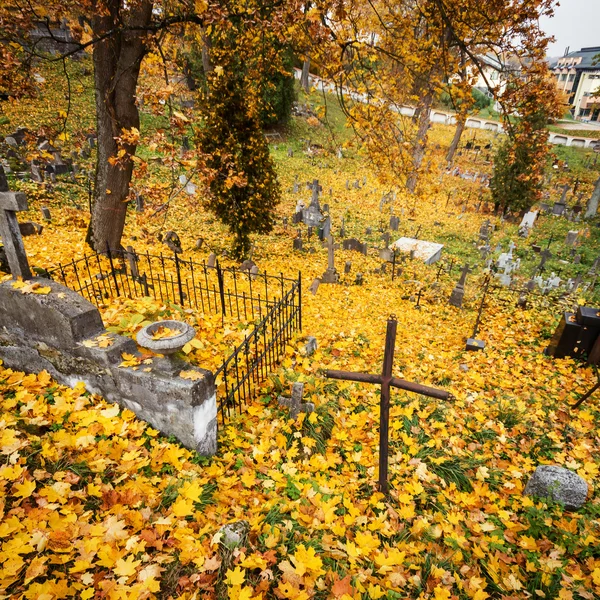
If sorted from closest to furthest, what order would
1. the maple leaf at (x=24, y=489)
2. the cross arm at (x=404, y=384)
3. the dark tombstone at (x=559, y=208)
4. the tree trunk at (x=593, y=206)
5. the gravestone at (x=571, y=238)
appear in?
the maple leaf at (x=24, y=489) → the cross arm at (x=404, y=384) → the gravestone at (x=571, y=238) → the tree trunk at (x=593, y=206) → the dark tombstone at (x=559, y=208)

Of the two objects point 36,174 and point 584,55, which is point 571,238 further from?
point 584,55

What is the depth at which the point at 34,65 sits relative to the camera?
21703mm

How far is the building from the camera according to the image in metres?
51.6

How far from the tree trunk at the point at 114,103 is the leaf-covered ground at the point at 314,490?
3.36 m

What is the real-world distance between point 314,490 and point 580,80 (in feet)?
255

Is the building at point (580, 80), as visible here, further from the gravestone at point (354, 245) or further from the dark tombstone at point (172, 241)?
the dark tombstone at point (172, 241)

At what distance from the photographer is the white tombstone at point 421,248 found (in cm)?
1382

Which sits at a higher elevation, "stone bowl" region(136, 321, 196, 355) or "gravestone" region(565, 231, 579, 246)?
"stone bowl" region(136, 321, 196, 355)

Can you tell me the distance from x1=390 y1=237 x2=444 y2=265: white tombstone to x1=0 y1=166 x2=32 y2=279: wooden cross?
11.9 m

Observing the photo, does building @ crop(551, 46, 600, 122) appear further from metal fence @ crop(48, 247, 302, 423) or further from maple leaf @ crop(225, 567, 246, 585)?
maple leaf @ crop(225, 567, 246, 585)

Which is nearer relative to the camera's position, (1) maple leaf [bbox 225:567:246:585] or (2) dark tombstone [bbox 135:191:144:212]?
(1) maple leaf [bbox 225:567:246:585]

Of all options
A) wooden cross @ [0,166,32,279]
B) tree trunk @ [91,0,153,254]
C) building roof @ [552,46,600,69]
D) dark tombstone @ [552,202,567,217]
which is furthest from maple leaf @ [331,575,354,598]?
building roof @ [552,46,600,69]

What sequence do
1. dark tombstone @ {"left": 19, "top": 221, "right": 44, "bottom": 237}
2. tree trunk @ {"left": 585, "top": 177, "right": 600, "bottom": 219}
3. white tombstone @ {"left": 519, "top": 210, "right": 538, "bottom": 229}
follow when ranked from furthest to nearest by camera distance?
tree trunk @ {"left": 585, "top": 177, "right": 600, "bottom": 219} → white tombstone @ {"left": 519, "top": 210, "right": 538, "bottom": 229} → dark tombstone @ {"left": 19, "top": 221, "right": 44, "bottom": 237}

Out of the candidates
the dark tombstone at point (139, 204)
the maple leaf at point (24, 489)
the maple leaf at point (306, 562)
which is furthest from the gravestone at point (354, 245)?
the maple leaf at point (24, 489)
